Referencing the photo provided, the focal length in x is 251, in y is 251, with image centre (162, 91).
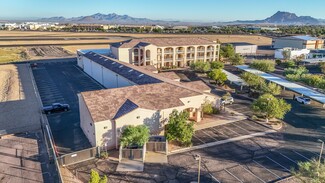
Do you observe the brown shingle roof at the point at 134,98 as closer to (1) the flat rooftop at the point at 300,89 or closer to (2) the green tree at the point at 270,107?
(2) the green tree at the point at 270,107

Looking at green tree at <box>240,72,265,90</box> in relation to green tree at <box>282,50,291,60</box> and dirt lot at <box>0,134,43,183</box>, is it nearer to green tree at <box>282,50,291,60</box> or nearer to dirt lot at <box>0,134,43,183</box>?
dirt lot at <box>0,134,43,183</box>

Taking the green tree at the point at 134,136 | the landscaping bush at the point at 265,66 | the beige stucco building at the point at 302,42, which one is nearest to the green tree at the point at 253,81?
the landscaping bush at the point at 265,66

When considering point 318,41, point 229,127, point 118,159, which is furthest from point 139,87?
point 318,41

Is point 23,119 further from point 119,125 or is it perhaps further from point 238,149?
point 238,149

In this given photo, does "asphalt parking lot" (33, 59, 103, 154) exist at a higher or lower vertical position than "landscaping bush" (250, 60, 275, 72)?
lower

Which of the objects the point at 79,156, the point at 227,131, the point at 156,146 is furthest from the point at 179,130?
the point at 79,156

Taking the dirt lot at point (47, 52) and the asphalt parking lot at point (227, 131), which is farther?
the dirt lot at point (47, 52)

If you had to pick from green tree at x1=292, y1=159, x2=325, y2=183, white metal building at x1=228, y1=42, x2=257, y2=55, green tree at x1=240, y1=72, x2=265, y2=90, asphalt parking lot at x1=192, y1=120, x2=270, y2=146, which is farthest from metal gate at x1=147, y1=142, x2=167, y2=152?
white metal building at x1=228, y1=42, x2=257, y2=55
